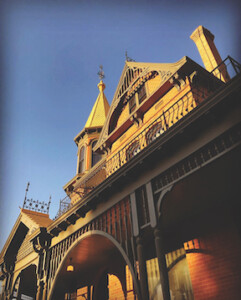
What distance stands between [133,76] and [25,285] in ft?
45.2

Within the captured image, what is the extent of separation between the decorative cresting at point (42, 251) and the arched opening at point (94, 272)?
76 cm

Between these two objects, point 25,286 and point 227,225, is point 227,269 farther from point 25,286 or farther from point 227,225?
point 25,286

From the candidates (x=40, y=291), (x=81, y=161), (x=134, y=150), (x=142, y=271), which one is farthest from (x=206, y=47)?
(x=40, y=291)

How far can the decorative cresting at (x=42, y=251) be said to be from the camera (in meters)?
11.5

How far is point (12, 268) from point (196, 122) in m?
15.4

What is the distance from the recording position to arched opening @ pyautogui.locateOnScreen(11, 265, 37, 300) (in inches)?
589

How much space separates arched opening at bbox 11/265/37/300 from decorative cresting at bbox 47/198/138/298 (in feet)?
13.6

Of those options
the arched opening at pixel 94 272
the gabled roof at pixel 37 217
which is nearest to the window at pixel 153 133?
the arched opening at pixel 94 272

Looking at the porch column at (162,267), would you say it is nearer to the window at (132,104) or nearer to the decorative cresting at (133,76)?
the decorative cresting at (133,76)

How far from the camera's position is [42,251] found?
484 inches

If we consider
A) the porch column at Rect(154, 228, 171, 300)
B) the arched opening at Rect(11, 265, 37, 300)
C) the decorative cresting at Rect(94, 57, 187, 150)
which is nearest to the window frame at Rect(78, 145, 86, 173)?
the decorative cresting at Rect(94, 57, 187, 150)

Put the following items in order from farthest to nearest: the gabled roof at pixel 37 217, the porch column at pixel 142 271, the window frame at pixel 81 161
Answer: the window frame at pixel 81 161 < the gabled roof at pixel 37 217 < the porch column at pixel 142 271

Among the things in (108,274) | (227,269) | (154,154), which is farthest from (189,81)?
(108,274)

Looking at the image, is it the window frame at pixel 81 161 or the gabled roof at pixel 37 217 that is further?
the window frame at pixel 81 161
